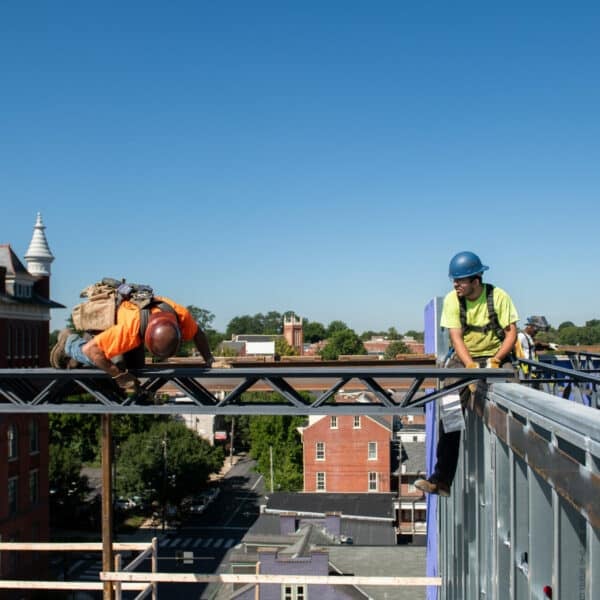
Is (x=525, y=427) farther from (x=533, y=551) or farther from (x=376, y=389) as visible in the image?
(x=376, y=389)

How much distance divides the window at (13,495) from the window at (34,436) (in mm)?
2298

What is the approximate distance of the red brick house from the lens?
56438 mm

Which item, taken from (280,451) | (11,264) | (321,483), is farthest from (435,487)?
(280,451)

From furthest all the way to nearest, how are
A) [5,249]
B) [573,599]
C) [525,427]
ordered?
1. [5,249]
2. [525,427]
3. [573,599]

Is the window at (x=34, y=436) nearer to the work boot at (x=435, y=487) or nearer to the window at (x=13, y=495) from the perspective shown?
the window at (x=13, y=495)

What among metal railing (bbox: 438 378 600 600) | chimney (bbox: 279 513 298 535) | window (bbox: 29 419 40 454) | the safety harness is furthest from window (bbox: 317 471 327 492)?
the safety harness

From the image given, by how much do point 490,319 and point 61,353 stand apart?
4.87m

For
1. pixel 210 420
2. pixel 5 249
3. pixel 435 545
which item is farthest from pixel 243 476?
pixel 435 545

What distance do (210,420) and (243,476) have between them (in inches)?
374

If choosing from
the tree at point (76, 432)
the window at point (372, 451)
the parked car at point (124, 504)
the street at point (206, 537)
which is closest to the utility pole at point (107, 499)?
the street at point (206, 537)

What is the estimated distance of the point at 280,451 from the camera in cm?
6106

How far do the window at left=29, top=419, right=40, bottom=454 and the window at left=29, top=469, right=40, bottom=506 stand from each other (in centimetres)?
115

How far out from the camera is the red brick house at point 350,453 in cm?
5644

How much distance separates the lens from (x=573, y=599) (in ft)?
13.9
